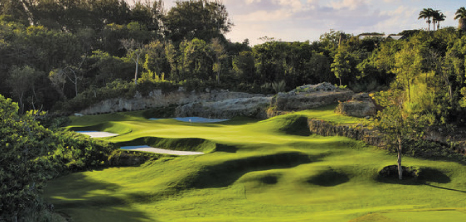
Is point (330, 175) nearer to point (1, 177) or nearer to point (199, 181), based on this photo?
point (199, 181)

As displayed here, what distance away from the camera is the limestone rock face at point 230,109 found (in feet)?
131

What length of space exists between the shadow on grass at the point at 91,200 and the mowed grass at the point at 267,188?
0.04 m

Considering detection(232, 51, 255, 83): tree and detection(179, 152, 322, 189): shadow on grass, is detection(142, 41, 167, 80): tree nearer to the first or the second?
detection(232, 51, 255, 83): tree

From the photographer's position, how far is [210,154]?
20891 mm

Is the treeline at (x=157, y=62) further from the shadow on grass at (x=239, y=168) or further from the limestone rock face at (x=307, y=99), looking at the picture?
the shadow on grass at (x=239, y=168)

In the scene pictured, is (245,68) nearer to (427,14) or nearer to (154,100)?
(154,100)

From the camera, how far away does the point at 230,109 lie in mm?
41656

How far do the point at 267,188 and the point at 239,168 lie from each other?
2.95 meters

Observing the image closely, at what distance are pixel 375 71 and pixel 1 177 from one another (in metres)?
51.8

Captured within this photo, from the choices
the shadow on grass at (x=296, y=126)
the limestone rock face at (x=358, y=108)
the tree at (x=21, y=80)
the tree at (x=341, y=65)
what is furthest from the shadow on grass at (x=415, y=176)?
the tree at (x=21, y=80)

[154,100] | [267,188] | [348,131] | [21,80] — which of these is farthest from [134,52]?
[267,188]

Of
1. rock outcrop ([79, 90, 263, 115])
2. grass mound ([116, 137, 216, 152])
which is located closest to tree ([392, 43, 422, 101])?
grass mound ([116, 137, 216, 152])

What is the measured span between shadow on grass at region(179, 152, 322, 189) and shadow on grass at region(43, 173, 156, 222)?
9.89 feet

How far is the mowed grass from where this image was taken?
41.5 feet
